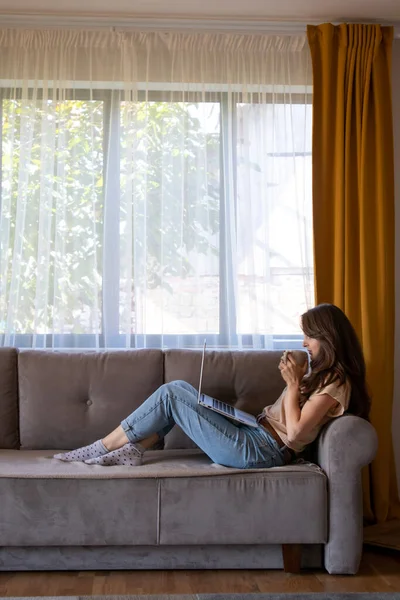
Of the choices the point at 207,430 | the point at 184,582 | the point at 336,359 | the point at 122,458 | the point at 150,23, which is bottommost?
the point at 184,582

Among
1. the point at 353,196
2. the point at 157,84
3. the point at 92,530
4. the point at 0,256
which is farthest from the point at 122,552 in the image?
the point at 157,84

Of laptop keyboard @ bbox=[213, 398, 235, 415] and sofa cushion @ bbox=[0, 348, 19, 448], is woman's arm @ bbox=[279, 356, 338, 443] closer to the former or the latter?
laptop keyboard @ bbox=[213, 398, 235, 415]

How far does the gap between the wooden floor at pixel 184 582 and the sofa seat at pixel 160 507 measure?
0.14m

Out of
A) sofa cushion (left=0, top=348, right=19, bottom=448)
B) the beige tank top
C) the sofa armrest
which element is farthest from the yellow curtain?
sofa cushion (left=0, top=348, right=19, bottom=448)

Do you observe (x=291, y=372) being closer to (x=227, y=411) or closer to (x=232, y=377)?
(x=227, y=411)

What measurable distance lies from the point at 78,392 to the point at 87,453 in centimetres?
38

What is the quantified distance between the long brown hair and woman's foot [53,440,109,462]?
33.0 inches

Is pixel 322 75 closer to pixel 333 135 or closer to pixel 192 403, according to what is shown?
pixel 333 135

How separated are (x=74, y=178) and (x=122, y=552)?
6.13ft

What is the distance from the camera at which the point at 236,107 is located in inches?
149

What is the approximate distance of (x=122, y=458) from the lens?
2898 mm

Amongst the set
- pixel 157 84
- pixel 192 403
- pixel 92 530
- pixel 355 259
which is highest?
pixel 157 84

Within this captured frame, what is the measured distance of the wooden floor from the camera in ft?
8.55

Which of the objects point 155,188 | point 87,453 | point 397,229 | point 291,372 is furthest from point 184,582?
point 397,229
